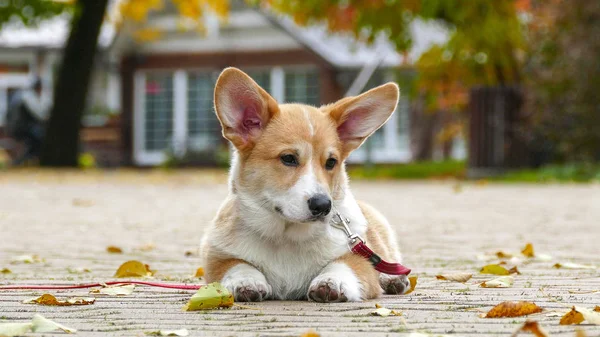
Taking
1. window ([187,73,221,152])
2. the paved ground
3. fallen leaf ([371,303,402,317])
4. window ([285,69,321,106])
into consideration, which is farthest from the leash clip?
window ([187,73,221,152])

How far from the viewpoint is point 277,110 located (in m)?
4.44

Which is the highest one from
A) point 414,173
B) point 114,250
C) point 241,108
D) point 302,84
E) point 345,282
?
point 241,108

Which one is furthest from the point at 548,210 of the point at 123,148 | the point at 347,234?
the point at 123,148

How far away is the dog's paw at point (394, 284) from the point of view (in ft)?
15.2

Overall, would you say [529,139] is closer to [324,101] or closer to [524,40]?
[524,40]

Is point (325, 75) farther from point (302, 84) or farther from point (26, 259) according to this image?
point (26, 259)

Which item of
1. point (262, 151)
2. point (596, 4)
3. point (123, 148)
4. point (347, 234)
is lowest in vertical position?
point (123, 148)

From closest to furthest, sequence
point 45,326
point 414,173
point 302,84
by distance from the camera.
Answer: point 45,326 → point 414,173 → point 302,84

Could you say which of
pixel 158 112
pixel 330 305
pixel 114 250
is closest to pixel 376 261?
pixel 330 305

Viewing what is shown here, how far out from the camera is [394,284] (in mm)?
4641

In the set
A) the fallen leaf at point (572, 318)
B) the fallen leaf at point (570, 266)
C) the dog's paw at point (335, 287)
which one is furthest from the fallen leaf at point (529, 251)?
the fallen leaf at point (572, 318)

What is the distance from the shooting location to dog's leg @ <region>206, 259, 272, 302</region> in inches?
164

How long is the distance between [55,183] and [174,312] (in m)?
15.0

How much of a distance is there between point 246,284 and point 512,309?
1.16 m
